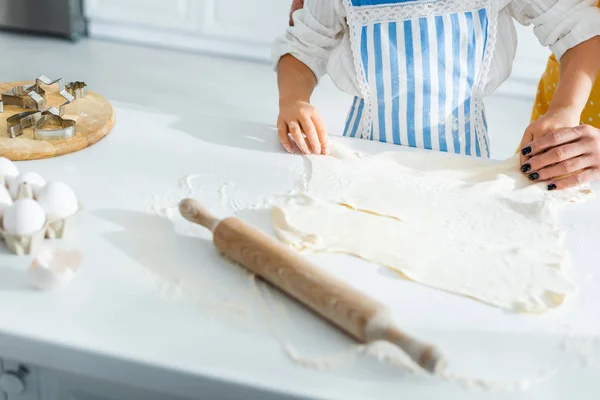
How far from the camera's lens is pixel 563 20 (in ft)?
3.66

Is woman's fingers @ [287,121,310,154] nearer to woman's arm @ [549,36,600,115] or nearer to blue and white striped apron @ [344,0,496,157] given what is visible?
blue and white striped apron @ [344,0,496,157]

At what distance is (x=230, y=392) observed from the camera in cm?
60

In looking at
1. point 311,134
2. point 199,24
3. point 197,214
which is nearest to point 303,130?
point 311,134

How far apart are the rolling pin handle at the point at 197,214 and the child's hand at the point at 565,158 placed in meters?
0.47

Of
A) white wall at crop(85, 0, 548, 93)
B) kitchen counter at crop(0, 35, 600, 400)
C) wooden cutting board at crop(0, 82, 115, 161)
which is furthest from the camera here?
white wall at crop(85, 0, 548, 93)

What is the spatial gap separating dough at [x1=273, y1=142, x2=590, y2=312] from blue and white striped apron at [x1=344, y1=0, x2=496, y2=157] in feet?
0.55

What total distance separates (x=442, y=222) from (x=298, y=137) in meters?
0.27

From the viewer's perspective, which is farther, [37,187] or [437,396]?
[37,187]

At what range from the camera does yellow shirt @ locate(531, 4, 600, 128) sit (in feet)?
4.41

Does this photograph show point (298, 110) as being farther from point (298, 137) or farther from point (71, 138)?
point (71, 138)

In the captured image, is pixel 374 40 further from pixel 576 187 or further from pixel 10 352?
pixel 10 352

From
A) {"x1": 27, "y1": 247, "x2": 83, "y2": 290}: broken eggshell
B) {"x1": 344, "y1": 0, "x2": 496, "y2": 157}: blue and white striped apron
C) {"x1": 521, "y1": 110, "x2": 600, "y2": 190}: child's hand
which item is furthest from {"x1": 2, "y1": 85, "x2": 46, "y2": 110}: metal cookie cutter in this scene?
{"x1": 521, "y1": 110, "x2": 600, "y2": 190}: child's hand

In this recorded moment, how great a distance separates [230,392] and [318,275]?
0.47ft

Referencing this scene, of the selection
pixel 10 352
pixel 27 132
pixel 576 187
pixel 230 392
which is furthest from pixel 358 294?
pixel 27 132
